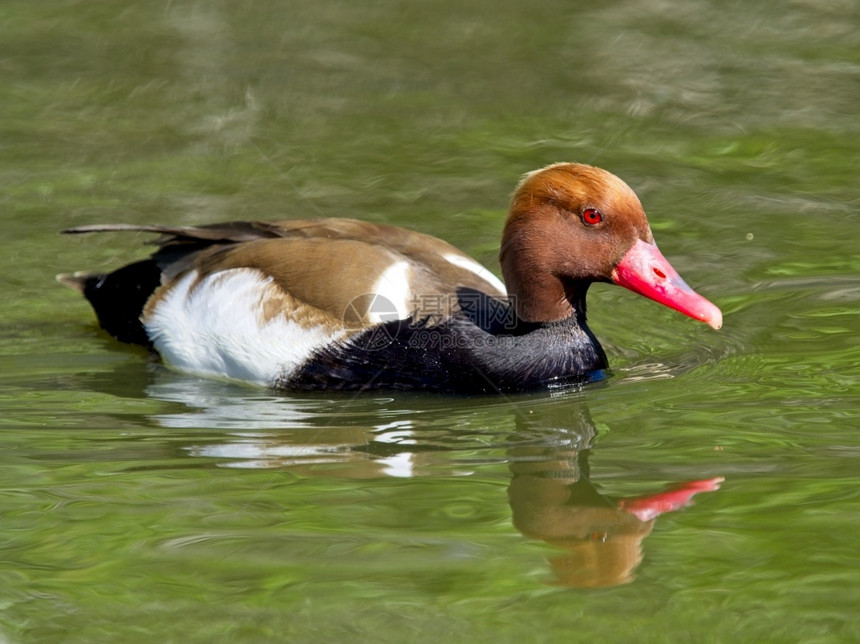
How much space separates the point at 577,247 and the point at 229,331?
1.83m

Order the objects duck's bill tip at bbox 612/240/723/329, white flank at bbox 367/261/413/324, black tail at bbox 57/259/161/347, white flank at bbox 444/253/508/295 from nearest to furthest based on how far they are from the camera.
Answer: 1. duck's bill tip at bbox 612/240/723/329
2. white flank at bbox 367/261/413/324
3. white flank at bbox 444/253/508/295
4. black tail at bbox 57/259/161/347

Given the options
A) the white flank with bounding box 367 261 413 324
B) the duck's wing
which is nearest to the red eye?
the duck's wing

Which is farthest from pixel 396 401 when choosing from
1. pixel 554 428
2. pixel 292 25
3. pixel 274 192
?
pixel 292 25

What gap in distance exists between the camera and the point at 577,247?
20.0 ft

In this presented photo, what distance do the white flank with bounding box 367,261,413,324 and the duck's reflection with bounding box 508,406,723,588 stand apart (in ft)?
3.67

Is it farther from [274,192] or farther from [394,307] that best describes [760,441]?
[274,192]

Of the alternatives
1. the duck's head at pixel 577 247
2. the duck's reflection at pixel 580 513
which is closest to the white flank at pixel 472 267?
Result: the duck's head at pixel 577 247

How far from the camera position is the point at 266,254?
6559 millimetres

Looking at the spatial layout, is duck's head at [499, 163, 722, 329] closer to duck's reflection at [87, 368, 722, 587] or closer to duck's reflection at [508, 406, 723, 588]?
duck's reflection at [87, 368, 722, 587]

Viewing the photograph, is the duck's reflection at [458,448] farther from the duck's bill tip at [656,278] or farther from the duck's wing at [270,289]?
the duck's bill tip at [656,278]

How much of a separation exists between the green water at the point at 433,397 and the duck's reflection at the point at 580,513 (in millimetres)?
20

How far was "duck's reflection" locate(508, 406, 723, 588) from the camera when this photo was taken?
423 centimetres

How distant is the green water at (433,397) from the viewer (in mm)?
4090

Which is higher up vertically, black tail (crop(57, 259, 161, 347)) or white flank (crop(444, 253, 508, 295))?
white flank (crop(444, 253, 508, 295))
